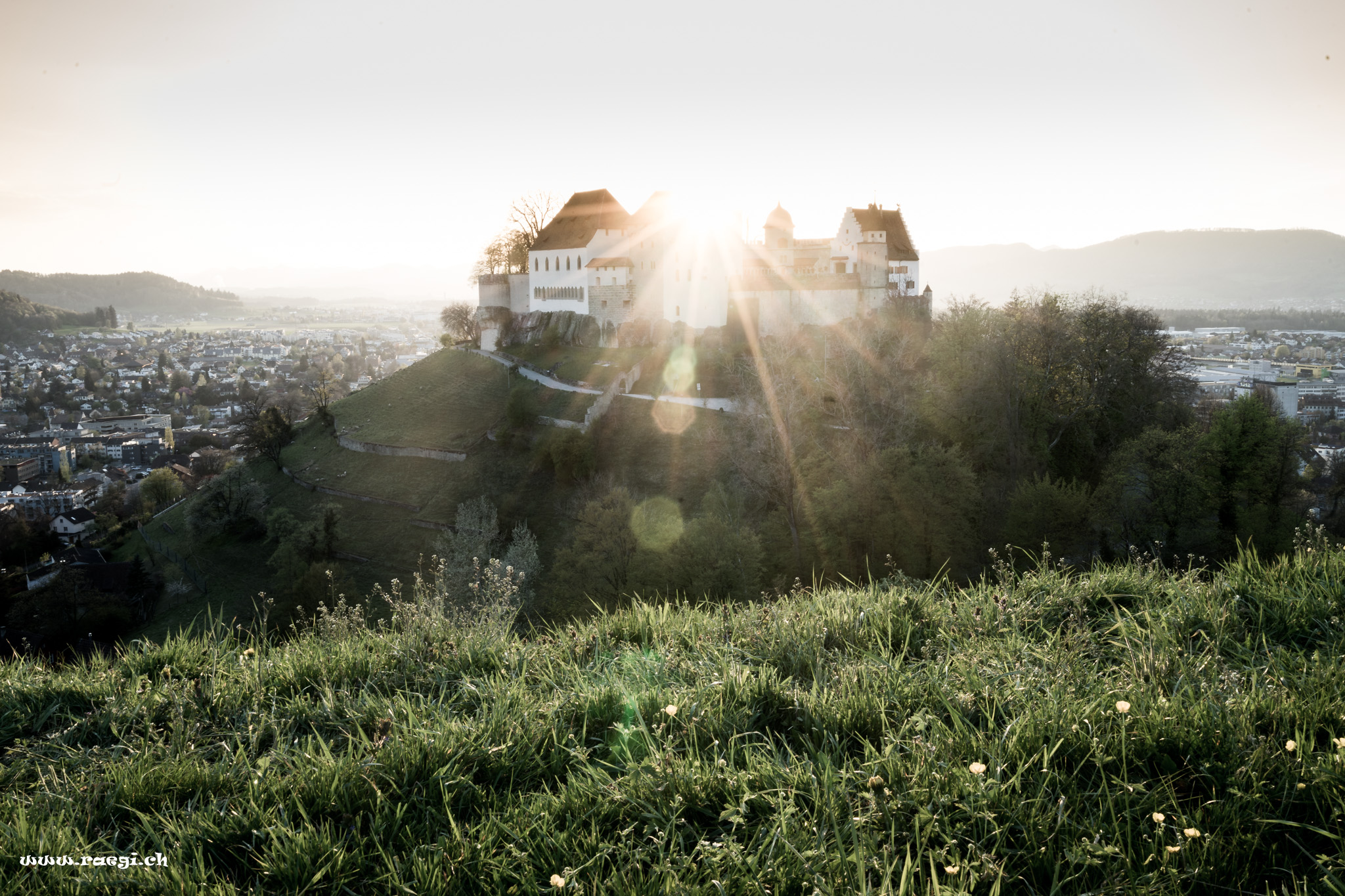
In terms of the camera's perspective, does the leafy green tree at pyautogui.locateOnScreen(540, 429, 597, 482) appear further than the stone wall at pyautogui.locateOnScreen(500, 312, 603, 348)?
No

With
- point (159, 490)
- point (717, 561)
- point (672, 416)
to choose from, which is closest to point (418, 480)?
point (672, 416)

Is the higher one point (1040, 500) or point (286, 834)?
point (286, 834)

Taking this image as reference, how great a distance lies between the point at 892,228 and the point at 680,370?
76.0 feet

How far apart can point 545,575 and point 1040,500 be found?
18.2 m

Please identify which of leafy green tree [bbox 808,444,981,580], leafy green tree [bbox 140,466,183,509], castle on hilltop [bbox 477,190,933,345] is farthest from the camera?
leafy green tree [bbox 140,466,183,509]

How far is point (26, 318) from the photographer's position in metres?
170

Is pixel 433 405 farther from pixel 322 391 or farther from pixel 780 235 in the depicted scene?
pixel 780 235

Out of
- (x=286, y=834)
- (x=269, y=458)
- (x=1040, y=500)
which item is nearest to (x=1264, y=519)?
(x=1040, y=500)

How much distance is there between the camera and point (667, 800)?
257 centimetres

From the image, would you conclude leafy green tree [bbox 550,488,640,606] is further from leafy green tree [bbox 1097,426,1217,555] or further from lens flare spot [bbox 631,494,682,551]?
leafy green tree [bbox 1097,426,1217,555]

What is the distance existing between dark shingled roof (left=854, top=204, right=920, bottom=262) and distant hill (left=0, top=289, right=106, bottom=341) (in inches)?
7509

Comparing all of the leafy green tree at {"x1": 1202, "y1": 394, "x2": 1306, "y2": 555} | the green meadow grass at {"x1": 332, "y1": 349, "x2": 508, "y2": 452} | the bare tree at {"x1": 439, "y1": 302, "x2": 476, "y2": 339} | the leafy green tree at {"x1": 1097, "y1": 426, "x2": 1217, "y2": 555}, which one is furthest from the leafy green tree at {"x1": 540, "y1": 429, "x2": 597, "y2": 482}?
the bare tree at {"x1": 439, "y1": 302, "x2": 476, "y2": 339}

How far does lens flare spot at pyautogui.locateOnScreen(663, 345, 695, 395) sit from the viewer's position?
44094 millimetres

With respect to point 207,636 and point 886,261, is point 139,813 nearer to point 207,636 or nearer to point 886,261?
point 207,636
